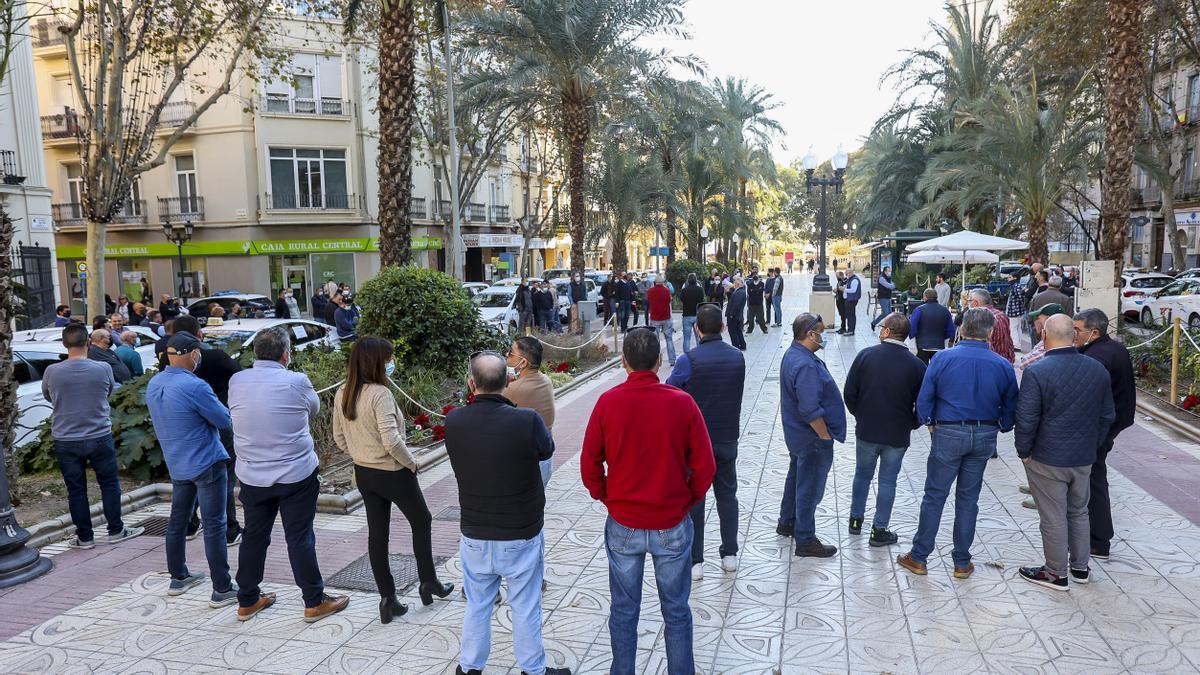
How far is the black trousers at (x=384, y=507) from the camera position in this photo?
179 inches

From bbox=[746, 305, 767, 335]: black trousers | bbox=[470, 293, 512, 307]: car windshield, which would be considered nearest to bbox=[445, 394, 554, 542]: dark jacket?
bbox=[746, 305, 767, 335]: black trousers

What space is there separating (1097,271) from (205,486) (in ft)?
48.5

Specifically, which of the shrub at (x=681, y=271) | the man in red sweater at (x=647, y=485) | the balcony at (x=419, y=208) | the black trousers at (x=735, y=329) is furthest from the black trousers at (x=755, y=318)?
the balcony at (x=419, y=208)

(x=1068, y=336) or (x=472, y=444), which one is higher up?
(x=1068, y=336)

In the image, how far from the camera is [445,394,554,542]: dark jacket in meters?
3.63

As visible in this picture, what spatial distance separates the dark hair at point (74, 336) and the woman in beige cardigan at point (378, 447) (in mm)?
2681

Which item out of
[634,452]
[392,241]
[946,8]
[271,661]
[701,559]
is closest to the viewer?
[634,452]

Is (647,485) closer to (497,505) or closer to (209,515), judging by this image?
(497,505)

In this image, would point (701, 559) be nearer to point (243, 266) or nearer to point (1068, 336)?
point (1068, 336)

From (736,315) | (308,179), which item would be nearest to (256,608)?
(736,315)

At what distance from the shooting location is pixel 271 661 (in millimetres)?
4344

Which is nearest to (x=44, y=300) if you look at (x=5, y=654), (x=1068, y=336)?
(x=5, y=654)

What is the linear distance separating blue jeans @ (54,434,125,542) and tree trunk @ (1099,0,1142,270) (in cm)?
1629

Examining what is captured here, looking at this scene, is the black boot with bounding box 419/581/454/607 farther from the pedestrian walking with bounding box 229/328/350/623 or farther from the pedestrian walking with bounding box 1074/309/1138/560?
the pedestrian walking with bounding box 1074/309/1138/560
